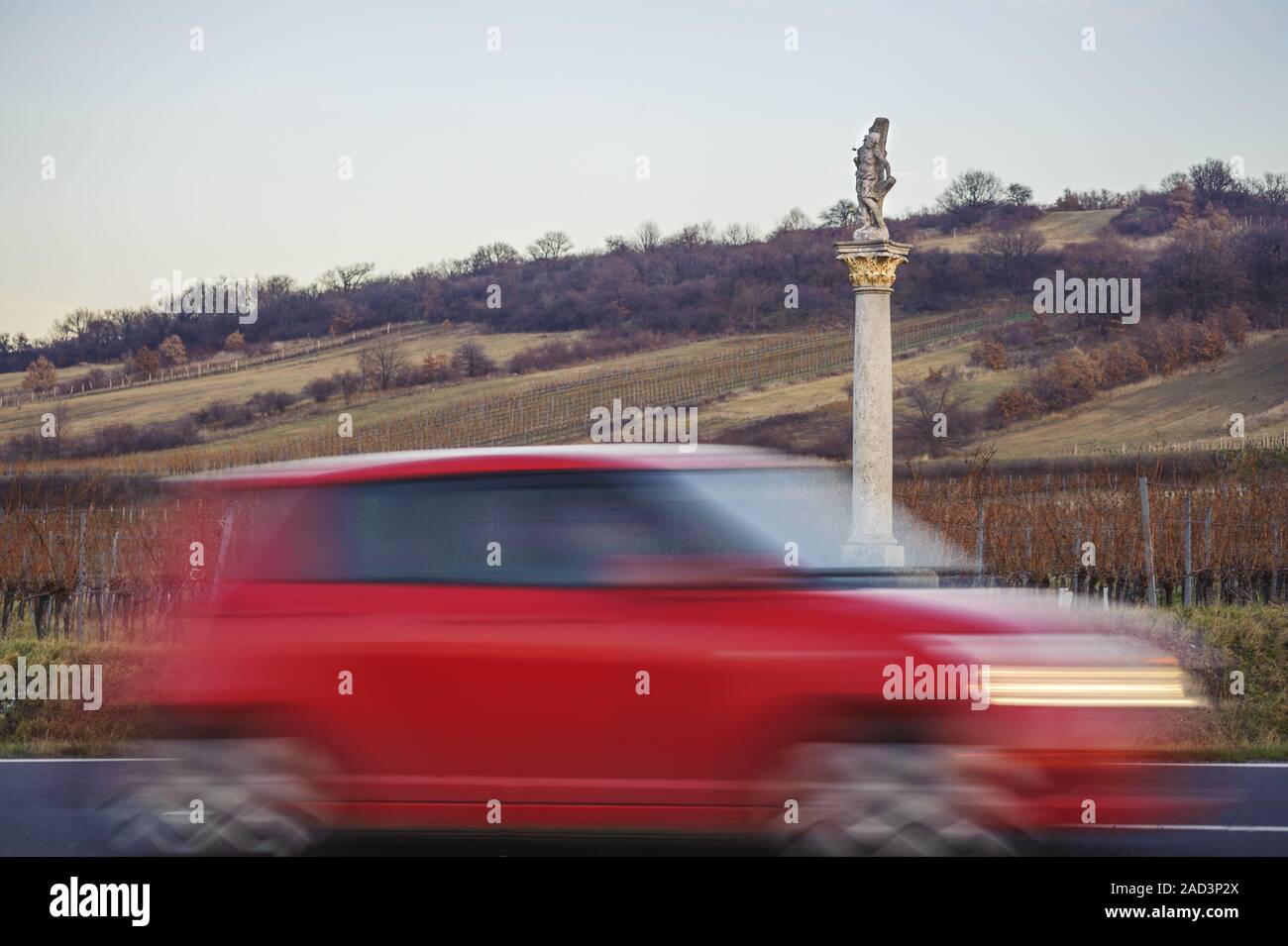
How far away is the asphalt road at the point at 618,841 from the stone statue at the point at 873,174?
42.6ft

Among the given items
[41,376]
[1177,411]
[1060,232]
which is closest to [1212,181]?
[1060,232]

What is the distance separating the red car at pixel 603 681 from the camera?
5.38 meters

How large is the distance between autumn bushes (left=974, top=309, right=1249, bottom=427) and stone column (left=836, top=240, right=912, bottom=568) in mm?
40737

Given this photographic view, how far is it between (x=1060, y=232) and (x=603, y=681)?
306 feet

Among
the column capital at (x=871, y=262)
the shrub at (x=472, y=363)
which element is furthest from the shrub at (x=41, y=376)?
the column capital at (x=871, y=262)

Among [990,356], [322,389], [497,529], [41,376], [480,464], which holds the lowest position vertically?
[497,529]

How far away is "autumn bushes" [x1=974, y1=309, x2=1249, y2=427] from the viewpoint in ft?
203

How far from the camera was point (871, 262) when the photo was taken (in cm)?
2011

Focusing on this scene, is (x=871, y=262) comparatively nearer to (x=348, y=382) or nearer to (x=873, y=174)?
(x=873, y=174)

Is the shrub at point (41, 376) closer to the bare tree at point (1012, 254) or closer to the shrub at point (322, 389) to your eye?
the shrub at point (322, 389)

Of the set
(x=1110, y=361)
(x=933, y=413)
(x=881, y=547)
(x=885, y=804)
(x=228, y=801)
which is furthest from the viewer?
(x=1110, y=361)

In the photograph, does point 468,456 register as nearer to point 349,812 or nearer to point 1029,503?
point 349,812

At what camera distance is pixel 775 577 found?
5609 mm

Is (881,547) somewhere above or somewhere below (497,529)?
below
